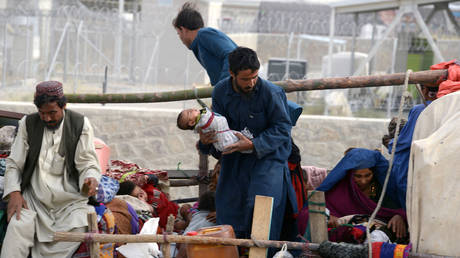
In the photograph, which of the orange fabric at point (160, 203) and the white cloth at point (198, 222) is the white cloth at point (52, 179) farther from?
the orange fabric at point (160, 203)

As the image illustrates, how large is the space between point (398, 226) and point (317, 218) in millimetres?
719

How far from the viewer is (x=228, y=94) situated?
4.02 metres

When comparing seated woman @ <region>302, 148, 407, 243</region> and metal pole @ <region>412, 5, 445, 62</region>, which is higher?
metal pole @ <region>412, 5, 445, 62</region>

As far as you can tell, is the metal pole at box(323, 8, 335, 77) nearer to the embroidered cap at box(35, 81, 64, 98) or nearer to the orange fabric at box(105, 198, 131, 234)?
the orange fabric at box(105, 198, 131, 234)

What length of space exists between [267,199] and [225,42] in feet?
5.84

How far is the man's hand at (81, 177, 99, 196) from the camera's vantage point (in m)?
4.04

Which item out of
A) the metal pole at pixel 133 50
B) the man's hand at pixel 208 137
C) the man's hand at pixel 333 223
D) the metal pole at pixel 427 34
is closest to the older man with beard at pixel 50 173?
the man's hand at pixel 208 137

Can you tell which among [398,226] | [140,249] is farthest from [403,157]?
[140,249]

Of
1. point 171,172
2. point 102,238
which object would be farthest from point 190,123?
point 171,172

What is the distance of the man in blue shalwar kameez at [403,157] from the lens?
13.9 feet

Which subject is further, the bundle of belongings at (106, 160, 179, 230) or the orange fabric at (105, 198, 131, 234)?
the bundle of belongings at (106, 160, 179, 230)

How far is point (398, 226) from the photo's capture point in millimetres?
4074

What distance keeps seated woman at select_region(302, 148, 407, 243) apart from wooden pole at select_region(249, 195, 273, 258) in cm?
100

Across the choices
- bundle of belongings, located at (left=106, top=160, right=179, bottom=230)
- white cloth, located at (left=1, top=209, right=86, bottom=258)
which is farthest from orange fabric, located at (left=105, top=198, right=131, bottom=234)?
white cloth, located at (left=1, top=209, right=86, bottom=258)
